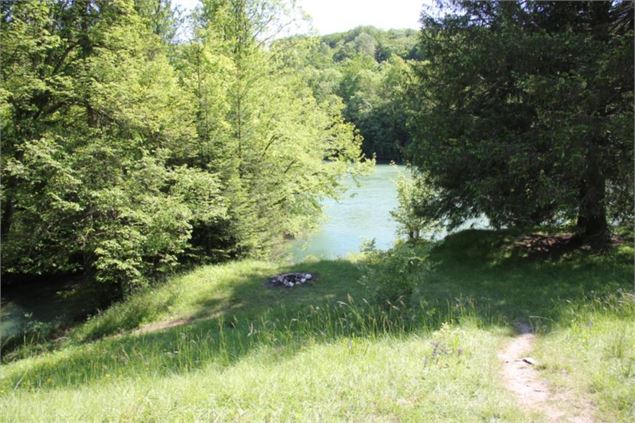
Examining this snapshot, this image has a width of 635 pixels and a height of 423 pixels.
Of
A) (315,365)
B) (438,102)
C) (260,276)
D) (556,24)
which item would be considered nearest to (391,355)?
(315,365)

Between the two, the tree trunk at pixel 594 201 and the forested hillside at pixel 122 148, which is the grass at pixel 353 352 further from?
the forested hillside at pixel 122 148

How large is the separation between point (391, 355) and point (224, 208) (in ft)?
28.4

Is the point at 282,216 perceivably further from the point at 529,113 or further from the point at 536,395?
the point at 536,395

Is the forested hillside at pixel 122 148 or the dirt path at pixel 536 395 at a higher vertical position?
the forested hillside at pixel 122 148

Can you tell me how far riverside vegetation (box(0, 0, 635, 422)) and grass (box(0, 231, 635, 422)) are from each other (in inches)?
2.1

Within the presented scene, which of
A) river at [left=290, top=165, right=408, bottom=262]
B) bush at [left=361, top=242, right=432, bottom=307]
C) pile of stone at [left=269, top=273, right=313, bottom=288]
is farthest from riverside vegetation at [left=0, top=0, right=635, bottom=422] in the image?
river at [left=290, top=165, right=408, bottom=262]

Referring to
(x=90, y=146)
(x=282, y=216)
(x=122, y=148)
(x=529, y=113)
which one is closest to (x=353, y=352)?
(x=529, y=113)

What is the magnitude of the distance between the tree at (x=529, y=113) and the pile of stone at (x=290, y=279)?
370cm

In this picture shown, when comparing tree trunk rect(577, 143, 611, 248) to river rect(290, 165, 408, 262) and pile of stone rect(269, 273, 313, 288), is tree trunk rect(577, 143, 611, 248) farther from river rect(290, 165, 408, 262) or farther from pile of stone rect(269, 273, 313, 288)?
A: river rect(290, 165, 408, 262)

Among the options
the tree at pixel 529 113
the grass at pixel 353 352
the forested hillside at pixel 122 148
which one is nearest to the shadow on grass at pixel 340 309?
the grass at pixel 353 352

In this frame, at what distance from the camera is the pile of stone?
11.1m

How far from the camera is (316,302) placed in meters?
9.71

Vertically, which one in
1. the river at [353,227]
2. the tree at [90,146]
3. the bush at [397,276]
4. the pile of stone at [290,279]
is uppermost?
the tree at [90,146]

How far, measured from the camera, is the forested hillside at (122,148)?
426 inches
